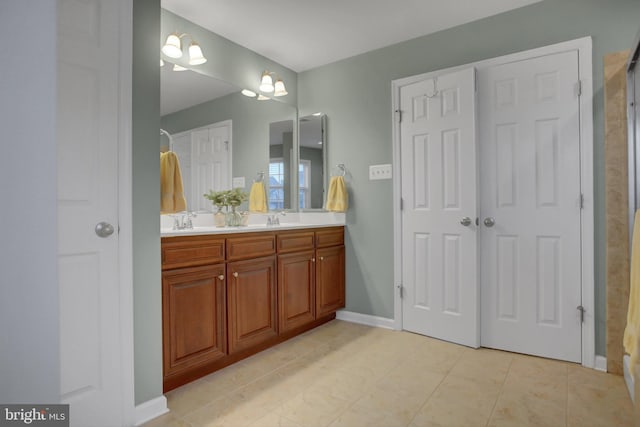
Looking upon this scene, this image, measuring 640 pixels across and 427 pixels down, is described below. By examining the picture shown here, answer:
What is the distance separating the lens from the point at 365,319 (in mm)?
3018

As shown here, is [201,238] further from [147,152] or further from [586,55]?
[586,55]

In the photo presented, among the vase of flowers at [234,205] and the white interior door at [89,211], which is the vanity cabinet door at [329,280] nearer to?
the vase of flowers at [234,205]

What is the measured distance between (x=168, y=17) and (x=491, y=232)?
261cm

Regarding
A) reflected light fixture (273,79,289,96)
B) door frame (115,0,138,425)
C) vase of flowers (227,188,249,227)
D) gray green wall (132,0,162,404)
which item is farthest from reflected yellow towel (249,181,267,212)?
door frame (115,0,138,425)

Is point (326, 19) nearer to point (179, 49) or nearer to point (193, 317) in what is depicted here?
point (179, 49)

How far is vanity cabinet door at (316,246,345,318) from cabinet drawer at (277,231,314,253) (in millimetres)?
152

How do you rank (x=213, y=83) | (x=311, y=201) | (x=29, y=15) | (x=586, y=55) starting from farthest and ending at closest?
(x=311, y=201)
(x=213, y=83)
(x=586, y=55)
(x=29, y=15)

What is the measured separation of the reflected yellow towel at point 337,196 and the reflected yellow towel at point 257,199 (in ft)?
1.84

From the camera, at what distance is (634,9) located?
2.01 meters

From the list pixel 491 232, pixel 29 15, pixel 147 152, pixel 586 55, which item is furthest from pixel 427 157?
pixel 29 15

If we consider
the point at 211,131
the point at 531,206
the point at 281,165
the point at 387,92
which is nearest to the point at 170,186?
the point at 211,131

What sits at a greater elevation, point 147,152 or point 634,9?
point 634,9

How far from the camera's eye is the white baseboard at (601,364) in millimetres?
2068

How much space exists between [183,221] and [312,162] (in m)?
1.35
